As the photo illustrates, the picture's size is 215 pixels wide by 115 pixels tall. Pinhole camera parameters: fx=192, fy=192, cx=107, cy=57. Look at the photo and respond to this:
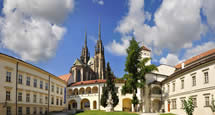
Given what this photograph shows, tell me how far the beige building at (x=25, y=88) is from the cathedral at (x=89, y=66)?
37.6 metres

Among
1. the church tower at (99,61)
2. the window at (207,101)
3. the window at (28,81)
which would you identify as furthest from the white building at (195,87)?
the church tower at (99,61)

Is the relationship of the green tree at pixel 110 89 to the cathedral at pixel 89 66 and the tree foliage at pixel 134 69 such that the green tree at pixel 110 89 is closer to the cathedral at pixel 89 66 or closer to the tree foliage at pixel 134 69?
the tree foliage at pixel 134 69

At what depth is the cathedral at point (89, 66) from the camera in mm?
79250

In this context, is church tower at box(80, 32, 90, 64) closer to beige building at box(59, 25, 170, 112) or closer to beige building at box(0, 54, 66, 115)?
beige building at box(59, 25, 170, 112)

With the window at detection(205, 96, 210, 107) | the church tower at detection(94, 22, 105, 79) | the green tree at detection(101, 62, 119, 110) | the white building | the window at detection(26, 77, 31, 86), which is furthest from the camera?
the church tower at detection(94, 22, 105, 79)

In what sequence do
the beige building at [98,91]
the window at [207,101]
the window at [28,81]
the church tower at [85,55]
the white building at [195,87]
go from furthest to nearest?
the church tower at [85,55] → the beige building at [98,91] → the window at [28,81] → the window at [207,101] → the white building at [195,87]

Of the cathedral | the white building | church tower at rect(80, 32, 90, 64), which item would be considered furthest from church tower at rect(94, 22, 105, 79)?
the white building

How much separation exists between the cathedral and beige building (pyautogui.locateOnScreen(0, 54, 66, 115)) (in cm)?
3762

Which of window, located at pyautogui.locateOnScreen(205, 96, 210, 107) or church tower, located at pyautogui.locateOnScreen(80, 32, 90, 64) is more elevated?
church tower, located at pyautogui.locateOnScreen(80, 32, 90, 64)

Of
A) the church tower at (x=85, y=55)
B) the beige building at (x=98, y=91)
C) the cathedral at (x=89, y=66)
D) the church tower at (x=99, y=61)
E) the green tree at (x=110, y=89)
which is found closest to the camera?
the green tree at (x=110, y=89)

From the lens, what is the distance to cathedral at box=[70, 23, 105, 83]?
3120 inches

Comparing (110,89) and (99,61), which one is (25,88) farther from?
(99,61)

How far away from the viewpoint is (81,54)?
352 feet

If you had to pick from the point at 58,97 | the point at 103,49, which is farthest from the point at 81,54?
the point at 58,97
